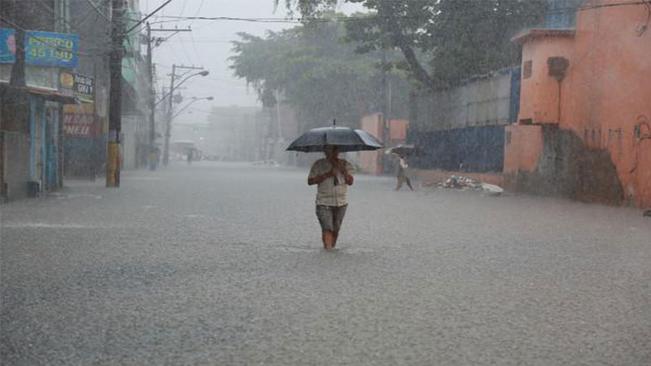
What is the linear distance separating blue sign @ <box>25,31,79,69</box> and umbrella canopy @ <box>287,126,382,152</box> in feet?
42.2

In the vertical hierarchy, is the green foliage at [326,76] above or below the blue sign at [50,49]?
above

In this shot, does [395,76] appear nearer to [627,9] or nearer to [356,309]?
[627,9]

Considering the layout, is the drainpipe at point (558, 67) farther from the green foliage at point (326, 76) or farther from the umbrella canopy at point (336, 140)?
the green foliage at point (326, 76)

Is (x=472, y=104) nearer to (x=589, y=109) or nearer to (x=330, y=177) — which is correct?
(x=589, y=109)

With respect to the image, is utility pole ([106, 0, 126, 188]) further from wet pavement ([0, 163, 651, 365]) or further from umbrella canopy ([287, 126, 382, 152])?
umbrella canopy ([287, 126, 382, 152])

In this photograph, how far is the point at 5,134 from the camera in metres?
19.8

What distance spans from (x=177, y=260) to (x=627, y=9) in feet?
52.0

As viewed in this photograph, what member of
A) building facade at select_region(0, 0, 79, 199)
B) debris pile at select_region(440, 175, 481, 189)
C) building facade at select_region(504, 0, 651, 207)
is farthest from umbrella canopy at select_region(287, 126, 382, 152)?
debris pile at select_region(440, 175, 481, 189)

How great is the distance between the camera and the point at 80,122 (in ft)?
126

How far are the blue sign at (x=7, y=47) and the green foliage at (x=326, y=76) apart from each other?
3916 cm

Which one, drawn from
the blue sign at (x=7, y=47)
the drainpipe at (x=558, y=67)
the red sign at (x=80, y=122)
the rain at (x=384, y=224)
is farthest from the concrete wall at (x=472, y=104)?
the blue sign at (x=7, y=47)

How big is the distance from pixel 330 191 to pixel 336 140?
28.9 inches

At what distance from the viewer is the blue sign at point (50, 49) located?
2209 cm

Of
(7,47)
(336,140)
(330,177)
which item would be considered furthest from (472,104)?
(336,140)
